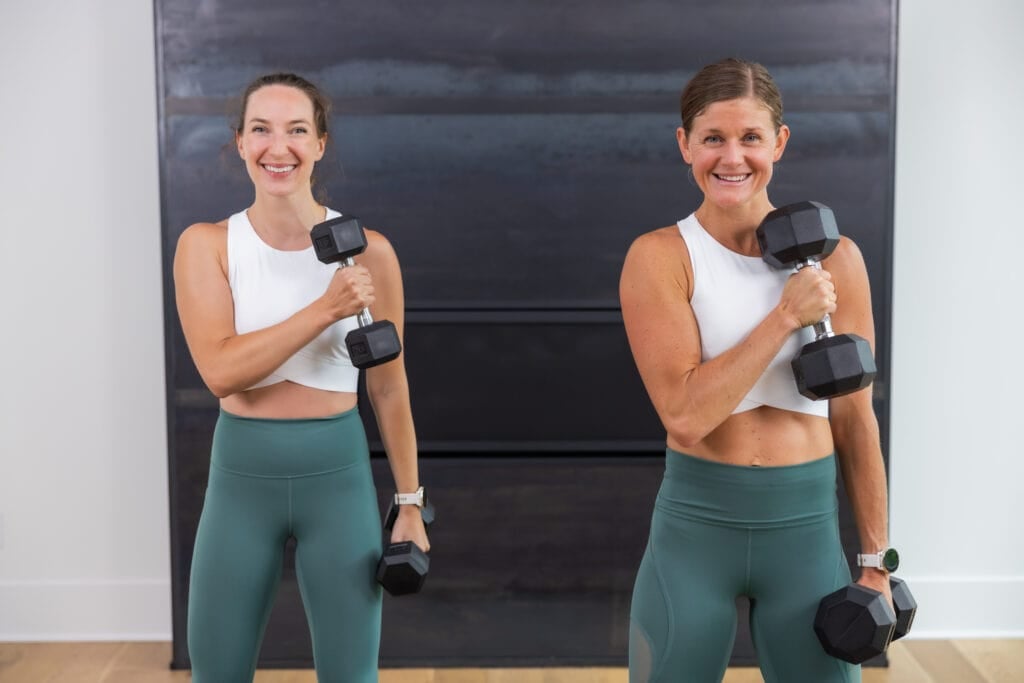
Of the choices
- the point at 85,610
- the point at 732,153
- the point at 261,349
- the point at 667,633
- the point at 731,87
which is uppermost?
the point at 731,87

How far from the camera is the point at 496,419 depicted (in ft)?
10.1

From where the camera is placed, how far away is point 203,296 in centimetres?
192

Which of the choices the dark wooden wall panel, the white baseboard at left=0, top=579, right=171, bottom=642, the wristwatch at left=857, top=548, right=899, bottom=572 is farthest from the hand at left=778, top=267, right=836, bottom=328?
the white baseboard at left=0, top=579, right=171, bottom=642

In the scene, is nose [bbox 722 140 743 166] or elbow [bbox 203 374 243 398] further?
elbow [bbox 203 374 243 398]

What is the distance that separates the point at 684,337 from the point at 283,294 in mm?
710

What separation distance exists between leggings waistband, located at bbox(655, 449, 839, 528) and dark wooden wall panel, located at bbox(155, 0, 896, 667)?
1348 mm

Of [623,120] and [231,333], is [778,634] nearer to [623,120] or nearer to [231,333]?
[231,333]

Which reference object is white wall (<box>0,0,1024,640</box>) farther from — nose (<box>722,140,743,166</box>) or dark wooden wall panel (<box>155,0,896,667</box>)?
nose (<box>722,140,743,166</box>)

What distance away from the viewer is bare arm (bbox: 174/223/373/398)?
72.1 inches

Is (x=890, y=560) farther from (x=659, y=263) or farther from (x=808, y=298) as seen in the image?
(x=659, y=263)

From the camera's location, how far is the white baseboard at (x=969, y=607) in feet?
11.0

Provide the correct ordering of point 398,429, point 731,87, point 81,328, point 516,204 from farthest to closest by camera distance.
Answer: point 81,328, point 516,204, point 398,429, point 731,87

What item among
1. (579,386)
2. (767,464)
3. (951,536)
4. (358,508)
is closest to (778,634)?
(767,464)

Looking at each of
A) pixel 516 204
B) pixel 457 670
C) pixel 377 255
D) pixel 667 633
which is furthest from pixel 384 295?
pixel 457 670
